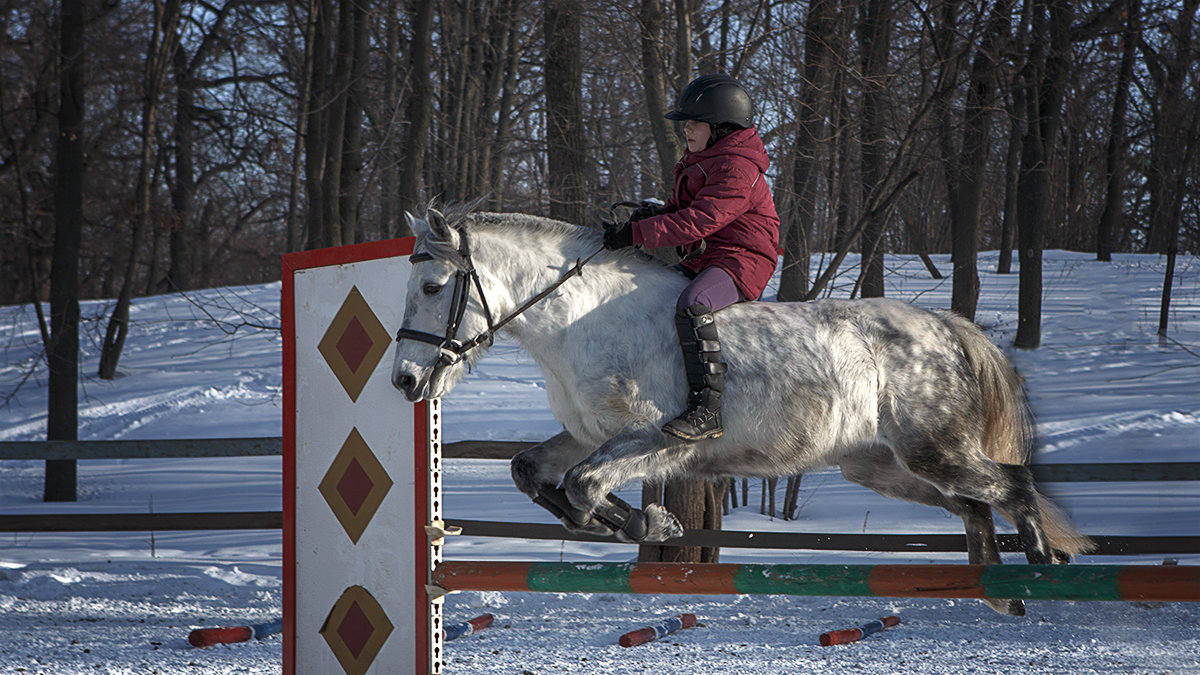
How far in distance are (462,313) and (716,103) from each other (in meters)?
1.18

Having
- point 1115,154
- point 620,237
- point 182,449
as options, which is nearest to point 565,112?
point 182,449

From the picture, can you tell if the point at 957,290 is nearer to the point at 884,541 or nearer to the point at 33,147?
the point at 884,541

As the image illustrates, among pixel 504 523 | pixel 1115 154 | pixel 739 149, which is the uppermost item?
pixel 1115 154

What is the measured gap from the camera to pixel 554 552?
7305 mm

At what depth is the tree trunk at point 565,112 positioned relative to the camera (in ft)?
26.9

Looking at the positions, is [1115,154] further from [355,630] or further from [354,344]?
[355,630]

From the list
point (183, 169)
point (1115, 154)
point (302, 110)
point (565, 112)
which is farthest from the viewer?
point (183, 169)

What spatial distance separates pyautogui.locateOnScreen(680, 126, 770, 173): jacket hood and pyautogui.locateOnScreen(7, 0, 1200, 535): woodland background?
302cm

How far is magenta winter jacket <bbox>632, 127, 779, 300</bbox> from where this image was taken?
325cm

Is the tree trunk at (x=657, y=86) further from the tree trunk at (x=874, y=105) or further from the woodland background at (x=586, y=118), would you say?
the tree trunk at (x=874, y=105)

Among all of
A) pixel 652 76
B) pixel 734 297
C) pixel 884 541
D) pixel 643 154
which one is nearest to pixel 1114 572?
pixel 734 297

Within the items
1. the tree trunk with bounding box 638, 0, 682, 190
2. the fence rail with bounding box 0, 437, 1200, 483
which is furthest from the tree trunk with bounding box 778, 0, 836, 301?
the fence rail with bounding box 0, 437, 1200, 483

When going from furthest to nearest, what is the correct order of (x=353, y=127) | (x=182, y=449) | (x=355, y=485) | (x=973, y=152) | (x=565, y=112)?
(x=353, y=127)
(x=973, y=152)
(x=565, y=112)
(x=182, y=449)
(x=355, y=485)

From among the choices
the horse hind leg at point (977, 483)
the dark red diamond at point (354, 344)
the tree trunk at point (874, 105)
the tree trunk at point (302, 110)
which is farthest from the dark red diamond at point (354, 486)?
the tree trunk at point (302, 110)
